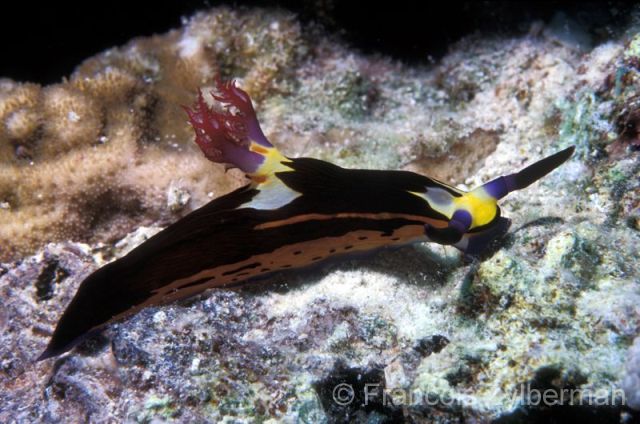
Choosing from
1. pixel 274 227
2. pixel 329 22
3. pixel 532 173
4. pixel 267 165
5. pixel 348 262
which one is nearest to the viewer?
pixel 532 173

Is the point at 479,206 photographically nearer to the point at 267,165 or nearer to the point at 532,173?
the point at 532,173

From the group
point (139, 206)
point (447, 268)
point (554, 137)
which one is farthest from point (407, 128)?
point (139, 206)

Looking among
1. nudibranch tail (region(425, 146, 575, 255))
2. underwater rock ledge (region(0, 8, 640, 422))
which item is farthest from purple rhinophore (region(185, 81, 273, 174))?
nudibranch tail (region(425, 146, 575, 255))

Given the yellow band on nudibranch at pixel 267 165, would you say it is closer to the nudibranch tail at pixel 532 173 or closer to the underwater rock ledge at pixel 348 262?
the underwater rock ledge at pixel 348 262

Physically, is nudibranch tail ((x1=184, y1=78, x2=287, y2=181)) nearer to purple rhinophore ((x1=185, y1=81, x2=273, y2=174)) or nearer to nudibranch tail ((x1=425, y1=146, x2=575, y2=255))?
purple rhinophore ((x1=185, y1=81, x2=273, y2=174))

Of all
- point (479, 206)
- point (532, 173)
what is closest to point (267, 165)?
point (479, 206)

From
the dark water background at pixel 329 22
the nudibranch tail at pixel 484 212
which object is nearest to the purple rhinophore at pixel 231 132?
the nudibranch tail at pixel 484 212
